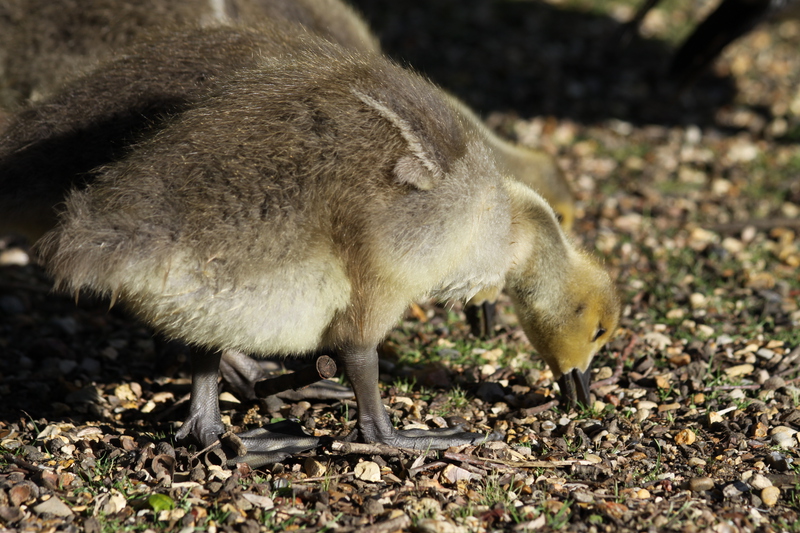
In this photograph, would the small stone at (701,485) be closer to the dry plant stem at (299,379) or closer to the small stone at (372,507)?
the small stone at (372,507)

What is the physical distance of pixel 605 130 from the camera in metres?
6.59

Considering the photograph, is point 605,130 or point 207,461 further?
point 605,130

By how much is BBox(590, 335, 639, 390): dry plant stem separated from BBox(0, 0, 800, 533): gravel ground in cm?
1

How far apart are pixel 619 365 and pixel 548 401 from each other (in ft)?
1.40

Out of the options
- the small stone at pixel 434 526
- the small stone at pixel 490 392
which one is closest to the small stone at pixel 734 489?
the small stone at pixel 434 526

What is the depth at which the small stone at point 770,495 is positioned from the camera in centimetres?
283

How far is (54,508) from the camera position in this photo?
2.70 metres

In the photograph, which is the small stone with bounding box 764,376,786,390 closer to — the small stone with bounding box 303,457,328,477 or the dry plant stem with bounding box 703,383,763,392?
the dry plant stem with bounding box 703,383,763,392

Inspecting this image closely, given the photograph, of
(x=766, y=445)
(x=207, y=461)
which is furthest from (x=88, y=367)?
(x=766, y=445)

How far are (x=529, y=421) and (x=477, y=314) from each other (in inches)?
34.2

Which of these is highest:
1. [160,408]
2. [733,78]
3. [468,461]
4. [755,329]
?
[733,78]

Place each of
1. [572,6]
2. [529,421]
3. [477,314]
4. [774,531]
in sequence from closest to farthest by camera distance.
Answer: [774,531] → [529,421] → [477,314] → [572,6]

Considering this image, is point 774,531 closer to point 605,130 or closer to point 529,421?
point 529,421

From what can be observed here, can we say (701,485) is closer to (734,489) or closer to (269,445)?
(734,489)
